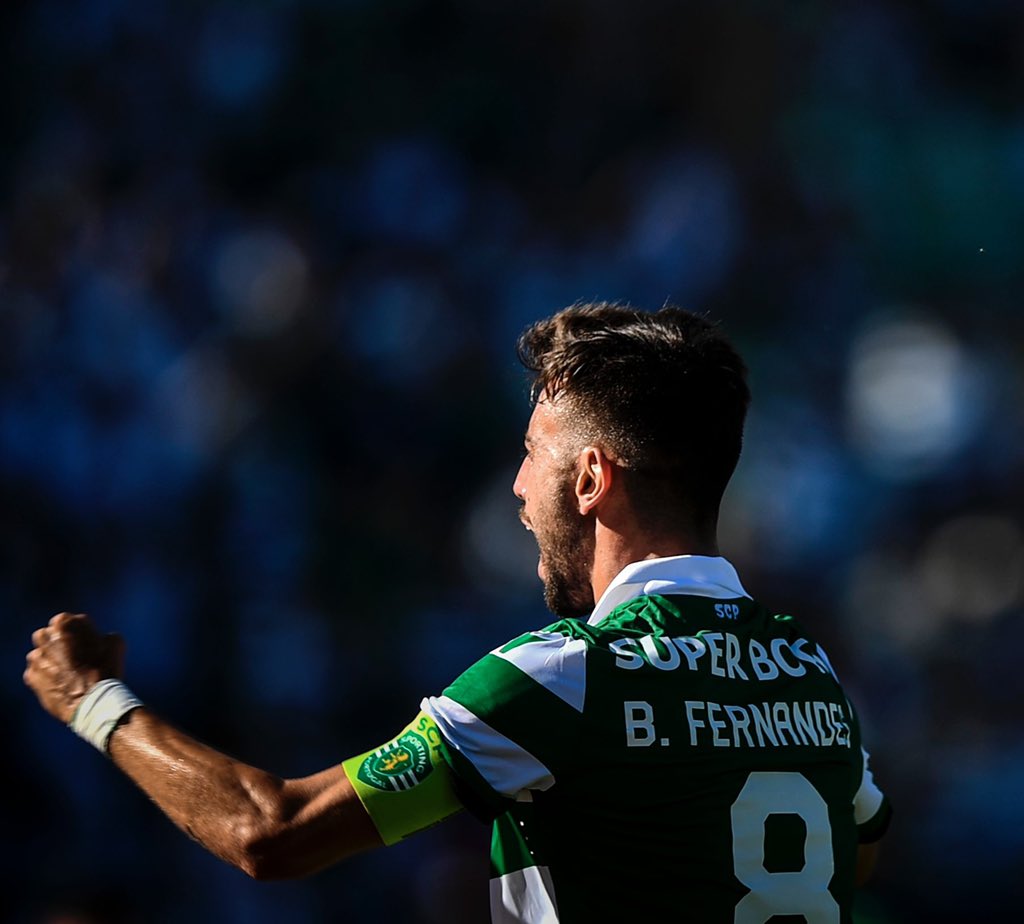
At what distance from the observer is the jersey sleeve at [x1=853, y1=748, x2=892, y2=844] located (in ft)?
8.30

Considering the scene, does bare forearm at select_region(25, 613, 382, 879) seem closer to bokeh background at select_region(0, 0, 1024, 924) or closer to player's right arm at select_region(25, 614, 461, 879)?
player's right arm at select_region(25, 614, 461, 879)

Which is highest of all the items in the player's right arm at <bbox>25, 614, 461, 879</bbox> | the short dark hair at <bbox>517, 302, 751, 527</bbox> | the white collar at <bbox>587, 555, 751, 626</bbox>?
the short dark hair at <bbox>517, 302, 751, 527</bbox>

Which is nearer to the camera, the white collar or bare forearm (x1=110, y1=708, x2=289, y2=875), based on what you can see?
bare forearm (x1=110, y1=708, x2=289, y2=875)

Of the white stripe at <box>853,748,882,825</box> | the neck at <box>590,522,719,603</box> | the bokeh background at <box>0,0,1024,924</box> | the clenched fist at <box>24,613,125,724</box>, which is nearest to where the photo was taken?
the clenched fist at <box>24,613,125,724</box>

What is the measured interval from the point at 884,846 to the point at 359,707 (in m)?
2.03

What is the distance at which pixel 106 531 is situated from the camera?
5609 millimetres

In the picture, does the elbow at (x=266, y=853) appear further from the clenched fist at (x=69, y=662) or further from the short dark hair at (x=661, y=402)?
the short dark hair at (x=661, y=402)

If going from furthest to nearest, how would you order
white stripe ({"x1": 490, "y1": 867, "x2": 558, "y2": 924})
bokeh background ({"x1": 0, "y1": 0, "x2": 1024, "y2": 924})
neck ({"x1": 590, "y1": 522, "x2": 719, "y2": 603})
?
1. bokeh background ({"x1": 0, "y1": 0, "x2": 1024, "y2": 924})
2. neck ({"x1": 590, "y1": 522, "x2": 719, "y2": 603})
3. white stripe ({"x1": 490, "y1": 867, "x2": 558, "y2": 924})

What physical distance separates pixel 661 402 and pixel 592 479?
0.61ft

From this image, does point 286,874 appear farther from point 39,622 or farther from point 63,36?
point 63,36

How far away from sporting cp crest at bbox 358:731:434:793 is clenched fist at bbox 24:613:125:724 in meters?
0.55

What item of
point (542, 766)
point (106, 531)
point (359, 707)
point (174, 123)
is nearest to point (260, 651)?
point (359, 707)

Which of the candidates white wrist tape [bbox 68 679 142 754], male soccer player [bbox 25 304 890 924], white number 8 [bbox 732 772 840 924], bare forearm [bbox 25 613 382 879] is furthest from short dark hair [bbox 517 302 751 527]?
white wrist tape [bbox 68 679 142 754]

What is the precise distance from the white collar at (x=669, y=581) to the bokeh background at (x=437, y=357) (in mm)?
2618
